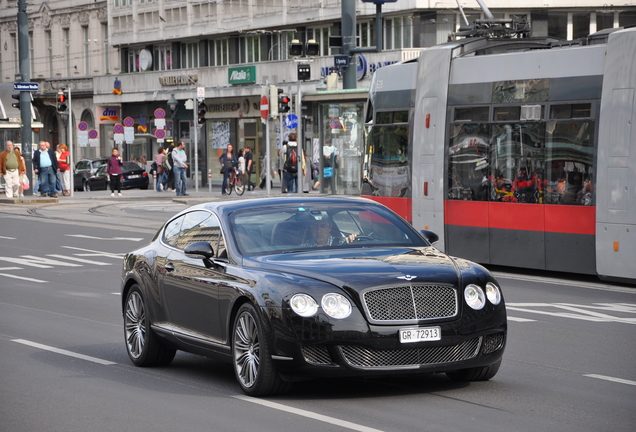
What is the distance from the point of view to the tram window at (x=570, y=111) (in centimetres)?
1570

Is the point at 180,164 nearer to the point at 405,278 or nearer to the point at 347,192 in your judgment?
the point at 347,192

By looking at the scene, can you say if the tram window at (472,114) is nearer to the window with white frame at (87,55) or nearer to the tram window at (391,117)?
the tram window at (391,117)

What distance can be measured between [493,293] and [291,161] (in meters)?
33.6

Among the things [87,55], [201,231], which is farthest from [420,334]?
[87,55]

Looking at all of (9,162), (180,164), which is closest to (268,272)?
(9,162)

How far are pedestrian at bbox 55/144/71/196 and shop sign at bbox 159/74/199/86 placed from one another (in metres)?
16.9

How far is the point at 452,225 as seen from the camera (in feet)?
59.1

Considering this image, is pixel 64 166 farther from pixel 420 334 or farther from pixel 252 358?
pixel 420 334

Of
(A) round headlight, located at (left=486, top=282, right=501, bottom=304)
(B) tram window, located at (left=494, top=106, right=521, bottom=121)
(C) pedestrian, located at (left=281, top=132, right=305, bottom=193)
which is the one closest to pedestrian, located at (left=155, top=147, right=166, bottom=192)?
(C) pedestrian, located at (left=281, top=132, right=305, bottom=193)

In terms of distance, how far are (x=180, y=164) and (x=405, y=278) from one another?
114 feet

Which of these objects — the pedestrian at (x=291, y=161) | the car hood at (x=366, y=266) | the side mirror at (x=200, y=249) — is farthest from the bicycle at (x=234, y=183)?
the car hood at (x=366, y=266)

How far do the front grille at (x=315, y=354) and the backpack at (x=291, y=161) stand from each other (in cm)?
3383

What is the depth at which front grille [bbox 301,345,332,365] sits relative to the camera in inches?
292

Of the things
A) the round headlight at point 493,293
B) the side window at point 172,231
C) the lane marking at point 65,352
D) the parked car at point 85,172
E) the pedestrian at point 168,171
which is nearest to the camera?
the round headlight at point 493,293
